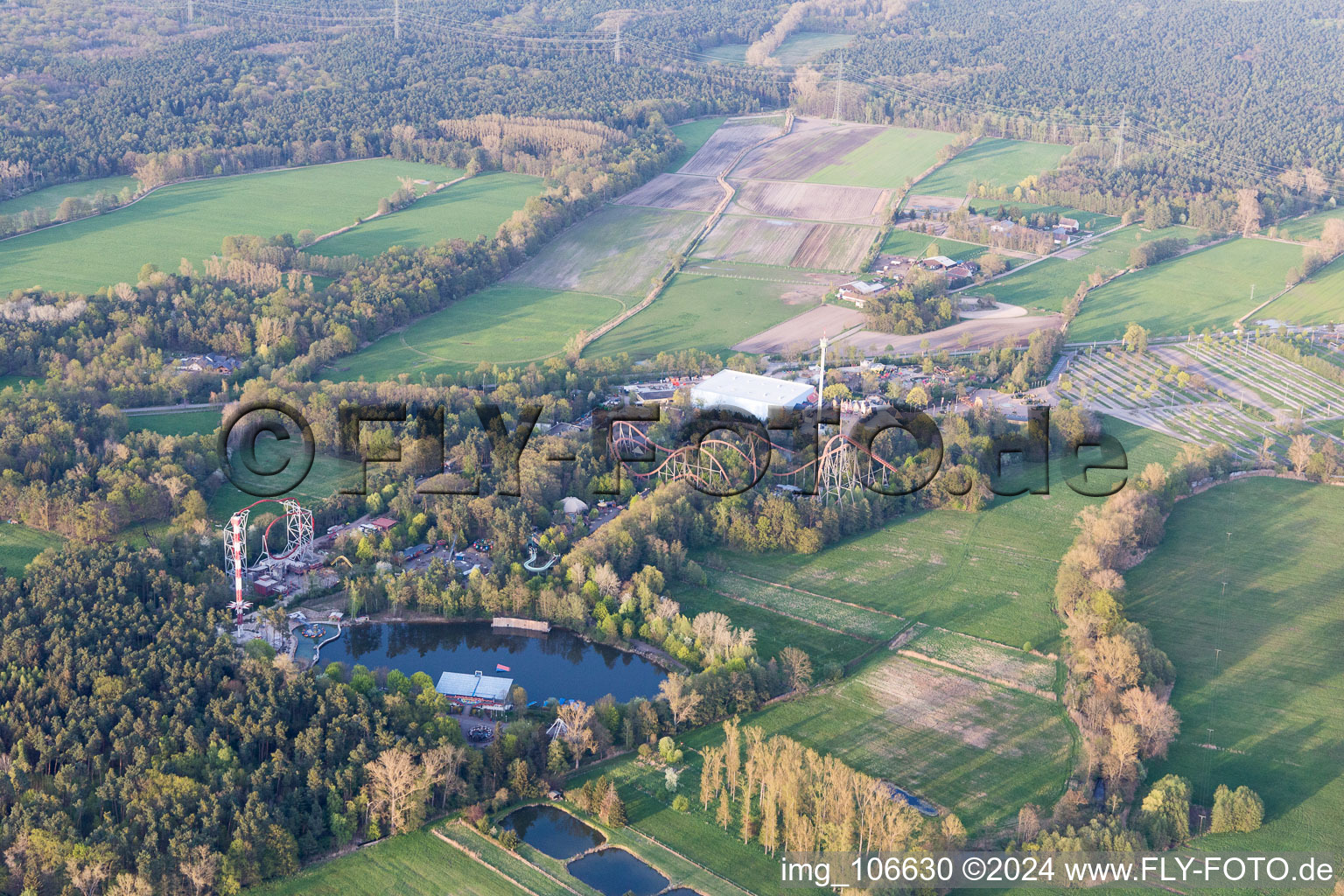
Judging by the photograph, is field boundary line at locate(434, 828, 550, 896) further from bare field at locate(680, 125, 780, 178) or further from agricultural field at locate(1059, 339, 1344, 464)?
bare field at locate(680, 125, 780, 178)

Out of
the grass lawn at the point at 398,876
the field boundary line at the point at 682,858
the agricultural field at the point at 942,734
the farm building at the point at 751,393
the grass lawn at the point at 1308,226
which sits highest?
the grass lawn at the point at 1308,226

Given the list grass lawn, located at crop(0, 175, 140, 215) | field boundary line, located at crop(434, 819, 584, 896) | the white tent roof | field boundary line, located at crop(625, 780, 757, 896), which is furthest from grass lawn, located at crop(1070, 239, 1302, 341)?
grass lawn, located at crop(0, 175, 140, 215)

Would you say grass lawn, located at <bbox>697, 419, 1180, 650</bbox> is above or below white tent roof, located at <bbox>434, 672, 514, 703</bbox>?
above

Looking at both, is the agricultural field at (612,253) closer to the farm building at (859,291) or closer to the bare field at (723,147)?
the farm building at (859,291)

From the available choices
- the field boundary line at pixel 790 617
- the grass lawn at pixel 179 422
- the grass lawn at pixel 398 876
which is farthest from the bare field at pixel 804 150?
the grass lawn at pixel 398 876

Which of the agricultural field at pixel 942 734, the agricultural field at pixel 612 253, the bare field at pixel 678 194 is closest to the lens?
the agricultural field at pixel 942 734

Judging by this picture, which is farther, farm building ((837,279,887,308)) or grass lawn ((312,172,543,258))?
grass lawn ((312,172,543,258))

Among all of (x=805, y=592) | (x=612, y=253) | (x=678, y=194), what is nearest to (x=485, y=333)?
(x=612, y=253)
